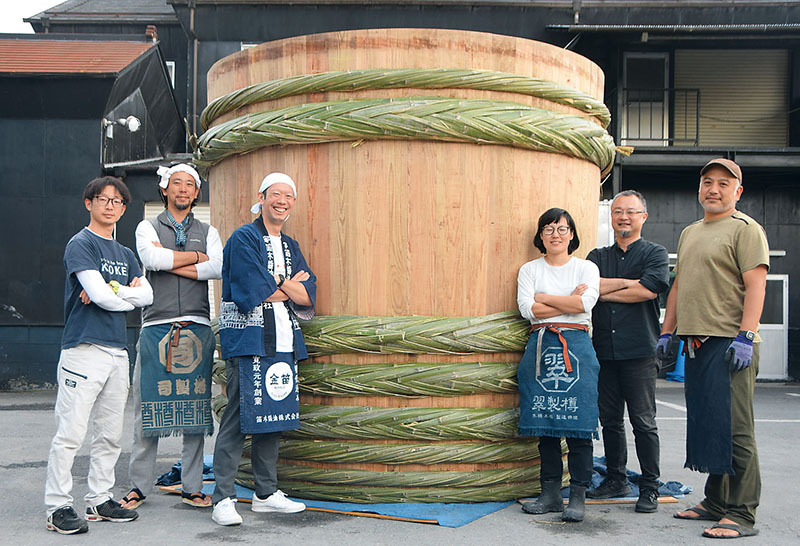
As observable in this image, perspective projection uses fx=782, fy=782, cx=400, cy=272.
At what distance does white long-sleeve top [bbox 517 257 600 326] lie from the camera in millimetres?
3951

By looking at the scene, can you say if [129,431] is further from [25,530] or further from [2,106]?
[2,106]

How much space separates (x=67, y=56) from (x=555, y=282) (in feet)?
35.2

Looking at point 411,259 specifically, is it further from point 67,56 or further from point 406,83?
point 67,56

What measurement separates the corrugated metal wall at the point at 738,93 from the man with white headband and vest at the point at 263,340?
12804mm

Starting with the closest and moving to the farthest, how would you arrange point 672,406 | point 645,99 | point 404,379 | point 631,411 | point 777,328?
1. point 404,379
2. point 631,411
3. point 672,406
4. point 777,328
5. point 645,99

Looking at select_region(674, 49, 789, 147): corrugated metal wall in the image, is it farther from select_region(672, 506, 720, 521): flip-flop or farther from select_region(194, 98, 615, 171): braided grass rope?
select_region(672, 506, 720, 521): flip-flop

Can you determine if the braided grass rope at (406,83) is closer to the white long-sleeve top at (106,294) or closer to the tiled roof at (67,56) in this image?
the white long-sleeve top at (106,294)

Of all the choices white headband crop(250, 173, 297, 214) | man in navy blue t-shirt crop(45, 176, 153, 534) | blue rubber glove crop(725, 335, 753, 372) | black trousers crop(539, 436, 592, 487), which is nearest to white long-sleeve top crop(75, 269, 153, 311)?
man in navy blue t-shirt crop(45, 176, 153, 534)

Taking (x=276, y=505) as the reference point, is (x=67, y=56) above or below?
above

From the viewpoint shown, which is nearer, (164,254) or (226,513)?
(226,513)

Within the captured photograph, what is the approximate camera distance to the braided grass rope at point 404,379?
386 centimetres

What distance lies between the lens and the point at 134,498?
13.3ft

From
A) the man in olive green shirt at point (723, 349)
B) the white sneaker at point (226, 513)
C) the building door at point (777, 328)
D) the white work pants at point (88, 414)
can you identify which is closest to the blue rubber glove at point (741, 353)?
the man in olive green shirt at point (723, 349)

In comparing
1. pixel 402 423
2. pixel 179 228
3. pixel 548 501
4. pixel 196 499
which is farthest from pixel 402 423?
pixel 179 228
